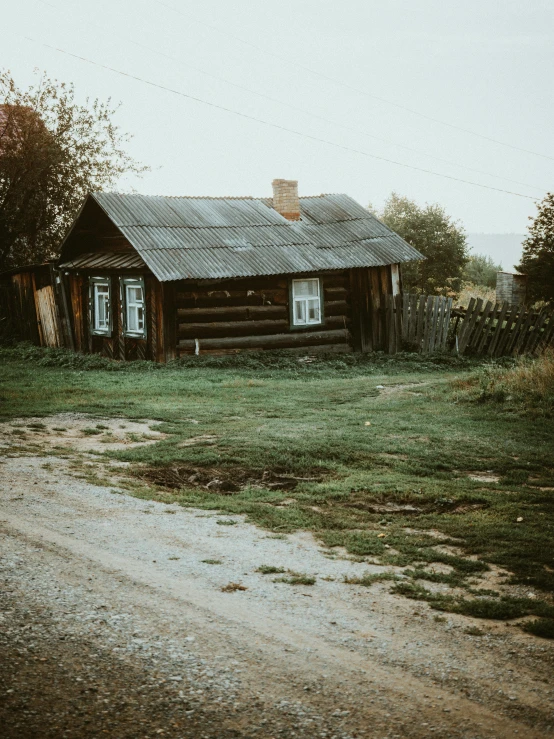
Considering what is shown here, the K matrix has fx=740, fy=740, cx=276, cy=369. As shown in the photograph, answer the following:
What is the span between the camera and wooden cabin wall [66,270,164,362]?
19.2 metres

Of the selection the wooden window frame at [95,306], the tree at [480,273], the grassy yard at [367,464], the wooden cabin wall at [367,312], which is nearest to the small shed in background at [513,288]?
the wooden cabin wall at [367,312]

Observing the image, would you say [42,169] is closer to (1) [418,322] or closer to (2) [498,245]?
(1) [418,322]

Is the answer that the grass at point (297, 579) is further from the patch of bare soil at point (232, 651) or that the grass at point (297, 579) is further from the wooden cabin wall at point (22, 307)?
the wooden cabin wall at point (22, 307)

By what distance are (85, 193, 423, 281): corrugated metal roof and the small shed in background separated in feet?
13.9

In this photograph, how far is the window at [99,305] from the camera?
20.8 metres

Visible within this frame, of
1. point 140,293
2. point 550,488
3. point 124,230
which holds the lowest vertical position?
point 550,488

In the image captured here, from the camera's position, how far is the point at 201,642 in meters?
4.18

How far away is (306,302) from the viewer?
2108cm

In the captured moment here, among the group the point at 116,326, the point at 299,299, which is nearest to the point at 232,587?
the point at 116,326

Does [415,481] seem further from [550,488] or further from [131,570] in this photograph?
[131,570]

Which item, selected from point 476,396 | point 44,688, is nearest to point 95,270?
point 476,396

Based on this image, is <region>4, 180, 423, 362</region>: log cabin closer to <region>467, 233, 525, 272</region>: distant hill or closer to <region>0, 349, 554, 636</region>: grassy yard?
<region>0, 349, 554, 636</region>: grassy yard

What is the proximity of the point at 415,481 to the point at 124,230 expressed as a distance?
44.7ft

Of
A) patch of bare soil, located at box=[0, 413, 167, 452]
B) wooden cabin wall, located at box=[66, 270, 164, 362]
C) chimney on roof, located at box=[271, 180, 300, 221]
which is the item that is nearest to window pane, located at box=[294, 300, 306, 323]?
chimney on roof, located at box=[271, 180, 300, 221]
